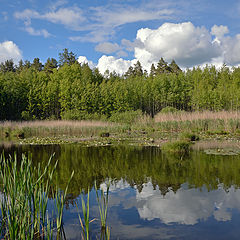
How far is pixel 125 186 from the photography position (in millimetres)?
6004

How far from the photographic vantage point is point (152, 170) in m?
7.43

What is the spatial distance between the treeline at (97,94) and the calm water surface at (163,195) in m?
24.1

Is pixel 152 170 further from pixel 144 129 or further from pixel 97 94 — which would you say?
pixel 97 94

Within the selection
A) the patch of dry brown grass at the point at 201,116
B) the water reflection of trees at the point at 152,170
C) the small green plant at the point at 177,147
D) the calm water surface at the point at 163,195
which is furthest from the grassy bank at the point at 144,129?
the calm water surface at the point at 163,195

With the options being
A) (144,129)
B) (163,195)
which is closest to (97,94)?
(144,129)

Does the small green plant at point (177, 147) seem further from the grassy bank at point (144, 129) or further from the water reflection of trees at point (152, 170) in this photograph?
the grassy bank at point (144, 129)

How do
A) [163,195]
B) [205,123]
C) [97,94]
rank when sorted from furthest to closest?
[97,94]
[205,123]
[163,195]

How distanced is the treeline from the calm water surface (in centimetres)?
2410

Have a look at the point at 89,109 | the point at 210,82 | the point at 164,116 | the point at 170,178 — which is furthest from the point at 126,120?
the point at 210,82

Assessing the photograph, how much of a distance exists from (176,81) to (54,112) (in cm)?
2206

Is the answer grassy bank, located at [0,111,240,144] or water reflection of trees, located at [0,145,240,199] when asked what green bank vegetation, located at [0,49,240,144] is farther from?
water reflection of trees, located at [0,145,240,199]

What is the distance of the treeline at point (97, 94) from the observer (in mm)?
34781

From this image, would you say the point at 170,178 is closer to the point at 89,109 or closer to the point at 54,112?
the point at 89,109

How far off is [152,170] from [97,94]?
31.8 m
